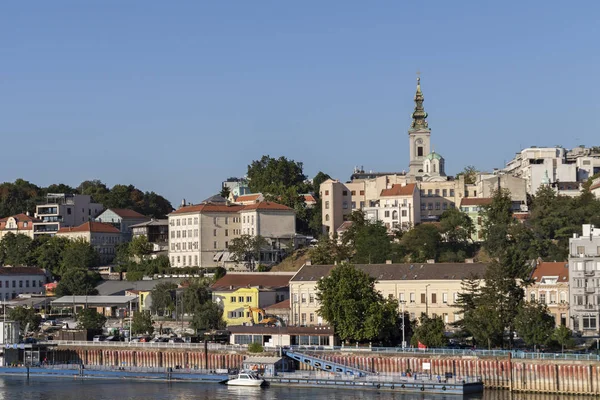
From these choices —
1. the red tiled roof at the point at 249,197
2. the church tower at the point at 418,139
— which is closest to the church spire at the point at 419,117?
the church tower at the point at 418,139

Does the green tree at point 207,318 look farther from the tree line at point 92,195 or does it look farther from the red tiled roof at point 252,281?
the tree line at point 92,195

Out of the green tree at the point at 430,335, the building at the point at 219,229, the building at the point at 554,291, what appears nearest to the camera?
the green tree at the point at 430,335

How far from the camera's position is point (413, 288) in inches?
3735

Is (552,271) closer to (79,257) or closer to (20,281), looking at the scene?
(20,281)

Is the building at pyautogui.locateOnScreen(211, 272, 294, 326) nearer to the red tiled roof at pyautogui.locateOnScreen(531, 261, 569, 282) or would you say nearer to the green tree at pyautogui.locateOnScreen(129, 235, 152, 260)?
the red tiled roof at pyautogui.locateOnScreen(531, 261, 569, 282)

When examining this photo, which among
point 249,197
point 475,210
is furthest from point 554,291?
point 249,197

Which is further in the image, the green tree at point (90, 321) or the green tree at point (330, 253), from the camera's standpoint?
the green tree at point (330, 253)

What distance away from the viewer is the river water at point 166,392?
6959 cm

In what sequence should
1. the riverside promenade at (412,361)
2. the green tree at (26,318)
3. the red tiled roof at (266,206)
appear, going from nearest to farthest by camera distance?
the riverside promenade at (412,361)
the green tree at (26,318)
the red tiled roof at (266,206)

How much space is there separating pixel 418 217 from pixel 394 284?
132 feet

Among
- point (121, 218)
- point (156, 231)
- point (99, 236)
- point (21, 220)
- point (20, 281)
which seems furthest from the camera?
point (121, 218)

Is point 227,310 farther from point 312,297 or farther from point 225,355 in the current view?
point 225,355

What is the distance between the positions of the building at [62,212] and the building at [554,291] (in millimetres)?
82563

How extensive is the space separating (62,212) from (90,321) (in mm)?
59358
